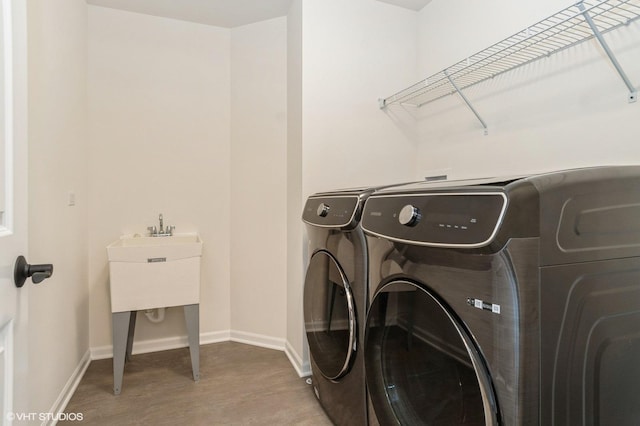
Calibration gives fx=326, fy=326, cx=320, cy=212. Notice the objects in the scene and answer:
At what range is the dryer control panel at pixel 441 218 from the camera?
69cm

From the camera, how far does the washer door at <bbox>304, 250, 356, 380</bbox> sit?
1394 mm

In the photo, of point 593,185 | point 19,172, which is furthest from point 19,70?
point 593,185

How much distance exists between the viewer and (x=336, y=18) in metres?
2.08

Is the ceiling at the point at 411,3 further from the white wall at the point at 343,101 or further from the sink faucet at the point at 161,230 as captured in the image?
the sink faucet at the point at 161,230

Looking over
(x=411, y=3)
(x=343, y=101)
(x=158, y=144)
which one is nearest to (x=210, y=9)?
(x=158, y=144)

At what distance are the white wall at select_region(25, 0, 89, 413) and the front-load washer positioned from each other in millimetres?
1593

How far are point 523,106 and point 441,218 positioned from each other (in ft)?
3.72

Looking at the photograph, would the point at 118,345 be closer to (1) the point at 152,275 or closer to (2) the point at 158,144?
(1) the point at 152,275

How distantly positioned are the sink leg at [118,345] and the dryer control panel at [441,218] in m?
1.63

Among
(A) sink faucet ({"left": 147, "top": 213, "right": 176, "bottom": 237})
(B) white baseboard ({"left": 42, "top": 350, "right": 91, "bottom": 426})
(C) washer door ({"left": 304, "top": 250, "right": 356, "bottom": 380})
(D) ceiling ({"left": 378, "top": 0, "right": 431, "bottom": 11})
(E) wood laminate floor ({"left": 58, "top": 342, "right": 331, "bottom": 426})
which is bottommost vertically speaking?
(E) wood laminate floor ({"left": 58, "top": 342, "right": 331, "bottom": 426})

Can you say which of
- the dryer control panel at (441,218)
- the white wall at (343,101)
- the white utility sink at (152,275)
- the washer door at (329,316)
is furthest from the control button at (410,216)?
the white utility sink at (152,275)

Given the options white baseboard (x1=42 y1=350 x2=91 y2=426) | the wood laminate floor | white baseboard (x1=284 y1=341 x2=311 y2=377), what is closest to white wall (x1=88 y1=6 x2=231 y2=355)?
white baseboard (x1=42 y1=350 x2=91 y2=426)

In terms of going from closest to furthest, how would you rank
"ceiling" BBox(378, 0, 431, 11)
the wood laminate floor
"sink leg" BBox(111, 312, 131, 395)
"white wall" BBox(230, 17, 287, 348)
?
the wood laminate floor
"sink leg" BBox(111, 312, 131, 395)
"ceiling" BBox(378, 0, 431, 11)
"white wall" BBox(230, 17, 287, 348)

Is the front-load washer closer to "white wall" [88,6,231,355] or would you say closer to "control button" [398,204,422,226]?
"control button" [398,204,422,226]
